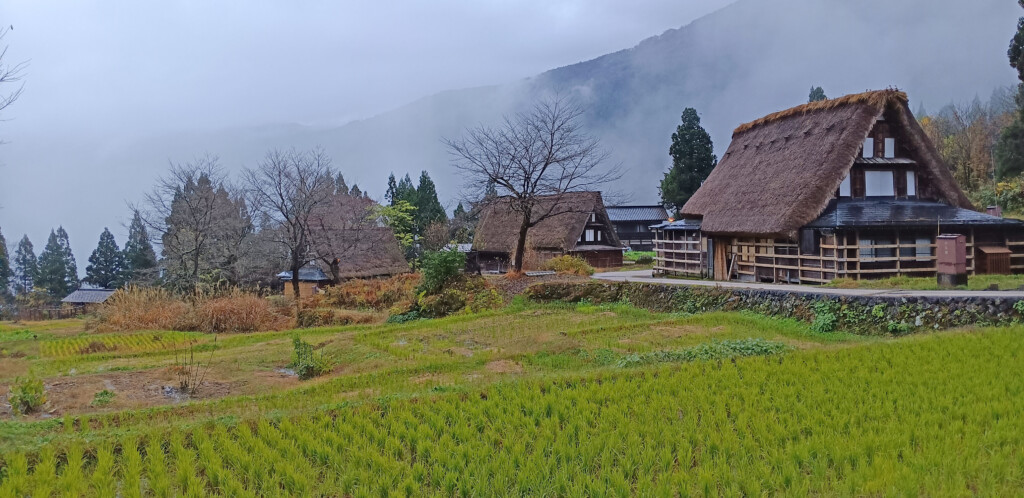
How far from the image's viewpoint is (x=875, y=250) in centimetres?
1805

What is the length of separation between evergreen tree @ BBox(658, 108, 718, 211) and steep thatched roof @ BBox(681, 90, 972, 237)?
56.0ft

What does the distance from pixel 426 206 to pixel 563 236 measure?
57.4 feet

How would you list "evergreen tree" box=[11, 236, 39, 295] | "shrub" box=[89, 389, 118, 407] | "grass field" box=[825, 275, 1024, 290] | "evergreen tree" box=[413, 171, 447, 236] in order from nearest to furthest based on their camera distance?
"shrub" box=[89, 389, 118, 407], "grass field" box=[825, 275, 1024, 290], "evergreen tree" box=[413, 171, 447, 236], "evergreen tree" box=[11, 236, 39, 295]

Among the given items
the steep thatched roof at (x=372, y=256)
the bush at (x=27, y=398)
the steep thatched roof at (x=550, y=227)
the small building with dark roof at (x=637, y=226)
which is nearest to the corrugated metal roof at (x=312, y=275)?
the steep thatched roof at (x=372, y=256)

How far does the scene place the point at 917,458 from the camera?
511 cm

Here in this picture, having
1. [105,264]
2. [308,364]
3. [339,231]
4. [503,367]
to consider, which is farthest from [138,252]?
[503,367]

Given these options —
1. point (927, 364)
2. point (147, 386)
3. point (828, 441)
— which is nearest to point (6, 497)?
point (147, 386)

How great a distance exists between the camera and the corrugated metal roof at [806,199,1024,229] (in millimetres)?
17578

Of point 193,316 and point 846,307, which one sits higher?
point 846,307

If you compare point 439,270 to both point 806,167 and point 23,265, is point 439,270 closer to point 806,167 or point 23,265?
point 806,167

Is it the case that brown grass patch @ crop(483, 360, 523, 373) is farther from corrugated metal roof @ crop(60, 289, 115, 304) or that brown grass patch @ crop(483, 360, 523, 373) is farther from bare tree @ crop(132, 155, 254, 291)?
corrugated metal roof @ crop(60, 289, 115, 304)

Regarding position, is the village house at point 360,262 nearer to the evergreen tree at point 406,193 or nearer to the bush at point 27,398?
the evergreen tree at point 406,193

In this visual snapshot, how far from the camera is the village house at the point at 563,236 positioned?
3559 centimetres

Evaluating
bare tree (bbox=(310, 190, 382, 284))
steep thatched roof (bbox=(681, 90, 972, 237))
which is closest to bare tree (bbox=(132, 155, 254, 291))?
bare tree (bbox=(310, 190, 382, 284))
